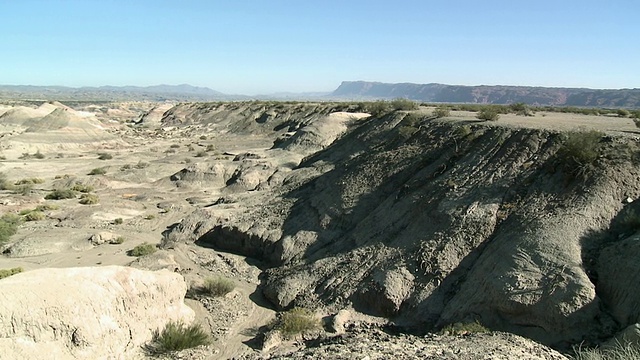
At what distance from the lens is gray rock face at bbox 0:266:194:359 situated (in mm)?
8445

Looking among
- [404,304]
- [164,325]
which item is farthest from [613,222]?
[164,325]

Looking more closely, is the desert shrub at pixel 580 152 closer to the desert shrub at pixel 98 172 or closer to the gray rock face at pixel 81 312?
the gray rock face at pixel 81 312

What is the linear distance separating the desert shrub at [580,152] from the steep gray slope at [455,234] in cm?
25

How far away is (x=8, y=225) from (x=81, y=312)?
48.4 ft

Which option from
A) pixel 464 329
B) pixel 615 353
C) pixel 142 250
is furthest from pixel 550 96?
pixel 615 353

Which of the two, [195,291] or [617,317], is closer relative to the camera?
[617,317]

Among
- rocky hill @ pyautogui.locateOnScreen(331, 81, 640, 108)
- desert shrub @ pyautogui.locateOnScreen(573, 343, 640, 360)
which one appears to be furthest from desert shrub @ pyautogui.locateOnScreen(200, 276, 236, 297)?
rocky hill @ pyautogui.locateOnScreen(331, 81, 640, 108)

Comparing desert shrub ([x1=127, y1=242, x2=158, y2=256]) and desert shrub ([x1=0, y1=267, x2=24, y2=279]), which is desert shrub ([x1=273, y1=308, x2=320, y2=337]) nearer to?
desert shrub ([x1=127, y1=242, x2=158, y2=256])

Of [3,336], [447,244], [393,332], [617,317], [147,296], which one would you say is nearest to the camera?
[3,336]

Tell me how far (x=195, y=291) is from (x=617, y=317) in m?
11.2

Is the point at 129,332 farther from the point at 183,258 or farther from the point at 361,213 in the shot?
the point at 361,213

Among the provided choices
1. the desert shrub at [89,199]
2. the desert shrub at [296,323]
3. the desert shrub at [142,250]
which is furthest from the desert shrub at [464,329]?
the desert shrub at [89,199]

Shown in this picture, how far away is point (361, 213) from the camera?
17312mm

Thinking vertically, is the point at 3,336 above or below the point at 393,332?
above
